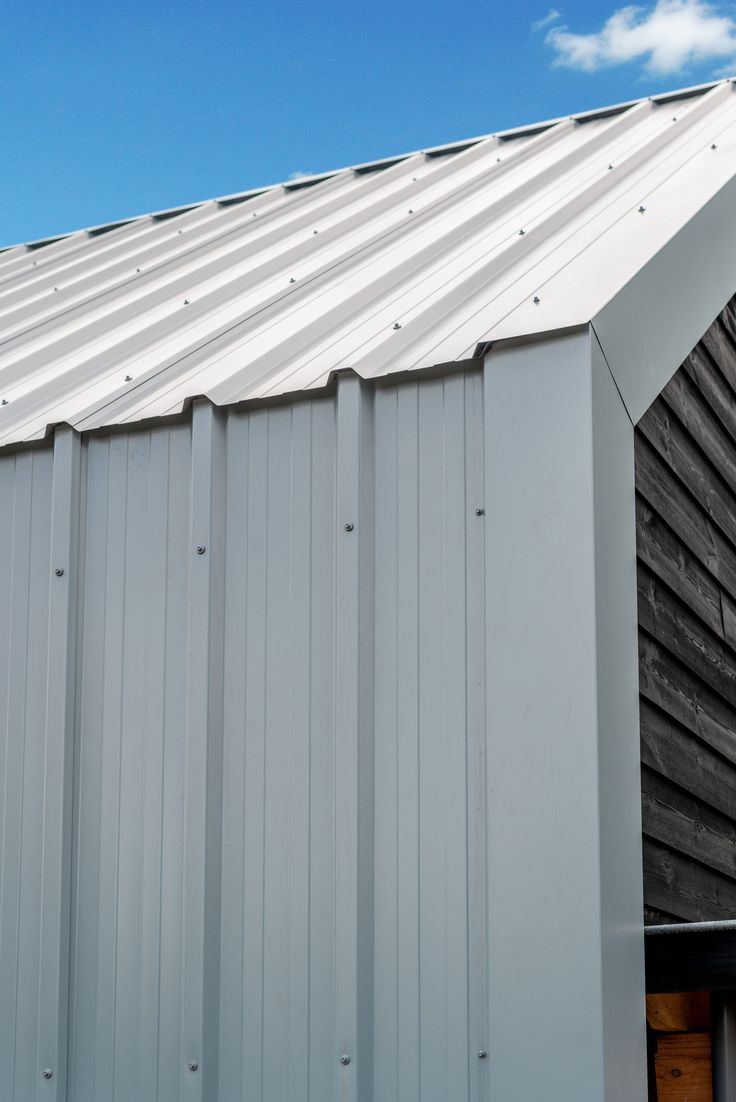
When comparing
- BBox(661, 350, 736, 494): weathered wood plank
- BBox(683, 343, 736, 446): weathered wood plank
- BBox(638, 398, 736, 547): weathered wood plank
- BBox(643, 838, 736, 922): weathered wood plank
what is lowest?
BBox(643, 838, 736, 922): weathered wood plank

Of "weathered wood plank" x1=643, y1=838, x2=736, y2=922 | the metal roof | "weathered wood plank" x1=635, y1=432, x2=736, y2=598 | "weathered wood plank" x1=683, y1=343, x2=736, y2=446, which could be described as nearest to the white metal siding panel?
the metal roof

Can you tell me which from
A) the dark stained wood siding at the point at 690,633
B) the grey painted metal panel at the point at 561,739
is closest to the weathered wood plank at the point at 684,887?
the dark stained wood siding at the point at 690,633

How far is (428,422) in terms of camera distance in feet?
10.2

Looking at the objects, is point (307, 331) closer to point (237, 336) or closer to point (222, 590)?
point (237, 336)

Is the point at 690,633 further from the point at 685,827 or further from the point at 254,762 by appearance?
the point at 254,762

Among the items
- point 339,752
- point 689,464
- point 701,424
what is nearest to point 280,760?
point 339,752

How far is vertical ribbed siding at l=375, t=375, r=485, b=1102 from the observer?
2805 millimetres

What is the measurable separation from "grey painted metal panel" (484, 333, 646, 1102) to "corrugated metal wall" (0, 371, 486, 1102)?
0.08 metres

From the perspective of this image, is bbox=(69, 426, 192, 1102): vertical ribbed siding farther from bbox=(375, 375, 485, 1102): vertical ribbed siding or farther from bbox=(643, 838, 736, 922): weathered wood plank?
bbox=(643, 838, 736, 922): weathered wood plank

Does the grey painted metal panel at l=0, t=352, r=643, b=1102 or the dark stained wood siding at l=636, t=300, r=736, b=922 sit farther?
the dark stained wood siding at l=636, t=300, r=736, b=922

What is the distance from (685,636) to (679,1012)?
44.5 inches

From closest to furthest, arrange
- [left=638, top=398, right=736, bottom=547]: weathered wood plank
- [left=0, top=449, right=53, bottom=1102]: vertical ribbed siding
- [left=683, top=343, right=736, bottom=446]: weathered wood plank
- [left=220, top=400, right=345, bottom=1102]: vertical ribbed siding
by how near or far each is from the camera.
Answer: [left=220, top=400, right=345, bottom=1102]: vertical ribbed siding, [left=0, top=449, right=53, bottom=1102]: vertical ribbed siding, [left=638, top=398, right=736, bottom=547]: weathered wood plank, [left=683, top=343, right=736, bottom=446]: weathered wood plank

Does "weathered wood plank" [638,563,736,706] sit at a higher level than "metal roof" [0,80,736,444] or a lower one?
lower

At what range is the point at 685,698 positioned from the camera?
12.9 feet
